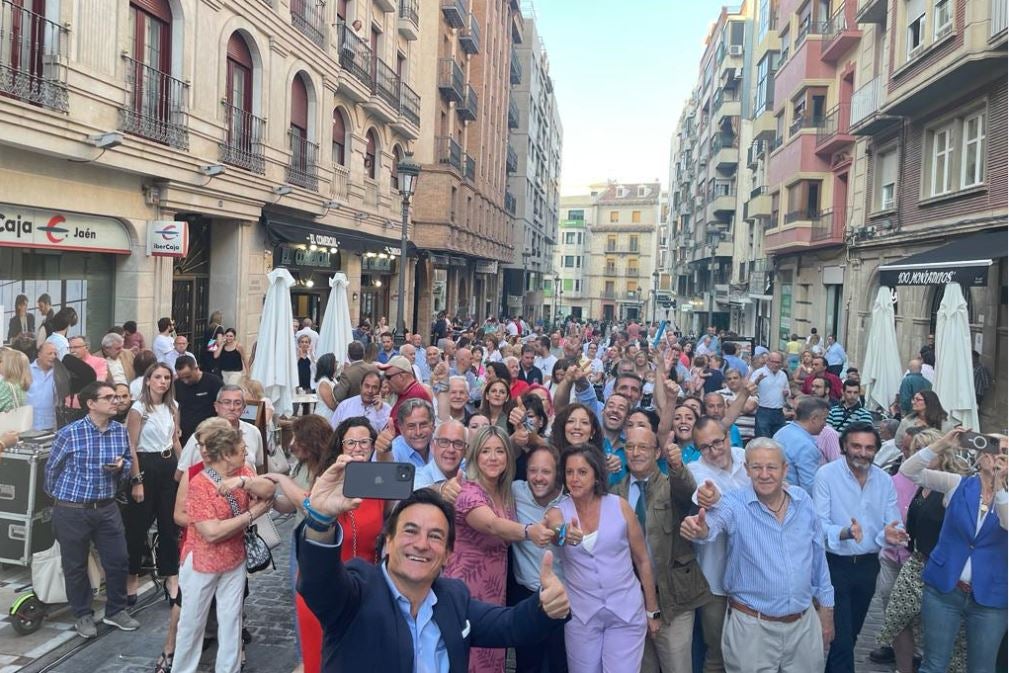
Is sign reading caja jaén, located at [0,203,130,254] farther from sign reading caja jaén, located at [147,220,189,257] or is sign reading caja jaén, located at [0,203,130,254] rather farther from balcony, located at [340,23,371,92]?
balcony, located at [340,23,371,92]

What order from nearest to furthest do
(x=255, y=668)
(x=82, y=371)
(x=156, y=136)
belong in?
(x=255, y=668)
(x=82, y=371)
(x=156, y=136)

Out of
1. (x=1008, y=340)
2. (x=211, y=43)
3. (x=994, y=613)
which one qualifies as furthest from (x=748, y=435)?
(x=211, y=43)

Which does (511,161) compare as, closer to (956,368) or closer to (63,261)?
(63,261)

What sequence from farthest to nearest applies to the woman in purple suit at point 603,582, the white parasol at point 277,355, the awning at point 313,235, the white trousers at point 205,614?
the awning at point 313,235
the white parasol at point 277,355
the white trousers at point 205,614
the woman in purple suit at point 603,582

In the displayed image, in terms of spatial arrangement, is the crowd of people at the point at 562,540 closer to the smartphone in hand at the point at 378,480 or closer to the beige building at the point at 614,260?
the smartphone in hand at the point at 378,480

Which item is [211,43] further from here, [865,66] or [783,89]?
[783,89]

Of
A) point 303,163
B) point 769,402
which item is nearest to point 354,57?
point 303,163

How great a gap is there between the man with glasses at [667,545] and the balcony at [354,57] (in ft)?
61.1

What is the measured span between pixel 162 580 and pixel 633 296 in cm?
8989

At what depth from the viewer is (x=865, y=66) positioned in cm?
2142

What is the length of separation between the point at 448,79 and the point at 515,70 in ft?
70.7

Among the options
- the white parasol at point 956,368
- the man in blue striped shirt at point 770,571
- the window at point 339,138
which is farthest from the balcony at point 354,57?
the man in blue striped shirt at point 770,571

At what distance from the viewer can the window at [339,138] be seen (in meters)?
21.4

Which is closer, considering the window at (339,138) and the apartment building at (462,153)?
the window at (339,138)
